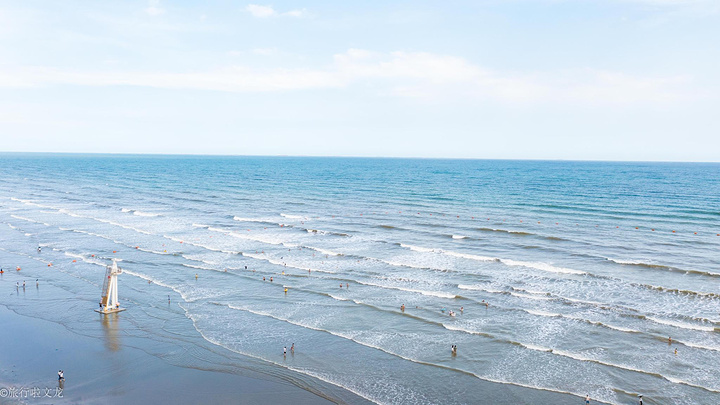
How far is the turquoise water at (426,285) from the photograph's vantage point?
30.1 meters

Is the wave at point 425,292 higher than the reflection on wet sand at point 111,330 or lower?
higher

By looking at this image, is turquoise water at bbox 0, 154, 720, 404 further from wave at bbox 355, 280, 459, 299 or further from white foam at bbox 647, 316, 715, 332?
wave at bbox 355, 280, 459, 299

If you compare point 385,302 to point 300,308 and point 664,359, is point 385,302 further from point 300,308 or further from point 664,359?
point 664,359

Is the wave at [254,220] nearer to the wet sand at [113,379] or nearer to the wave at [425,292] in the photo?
the wave at [425,292]

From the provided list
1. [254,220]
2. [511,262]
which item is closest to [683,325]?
[511,262]

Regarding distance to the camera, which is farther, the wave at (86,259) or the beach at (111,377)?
the wave at (86,259)

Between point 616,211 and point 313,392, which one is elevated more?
point 616,211

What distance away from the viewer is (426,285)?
45.2 m

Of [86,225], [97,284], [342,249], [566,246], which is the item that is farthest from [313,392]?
[86,225]

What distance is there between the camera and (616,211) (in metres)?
80.8

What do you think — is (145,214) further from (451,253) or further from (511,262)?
(511,262)

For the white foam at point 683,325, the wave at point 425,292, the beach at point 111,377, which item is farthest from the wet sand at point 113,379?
the white foam at point 683,325

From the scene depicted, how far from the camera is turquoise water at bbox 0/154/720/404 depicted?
3006 centimetres

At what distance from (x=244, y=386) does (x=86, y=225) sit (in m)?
56.7
